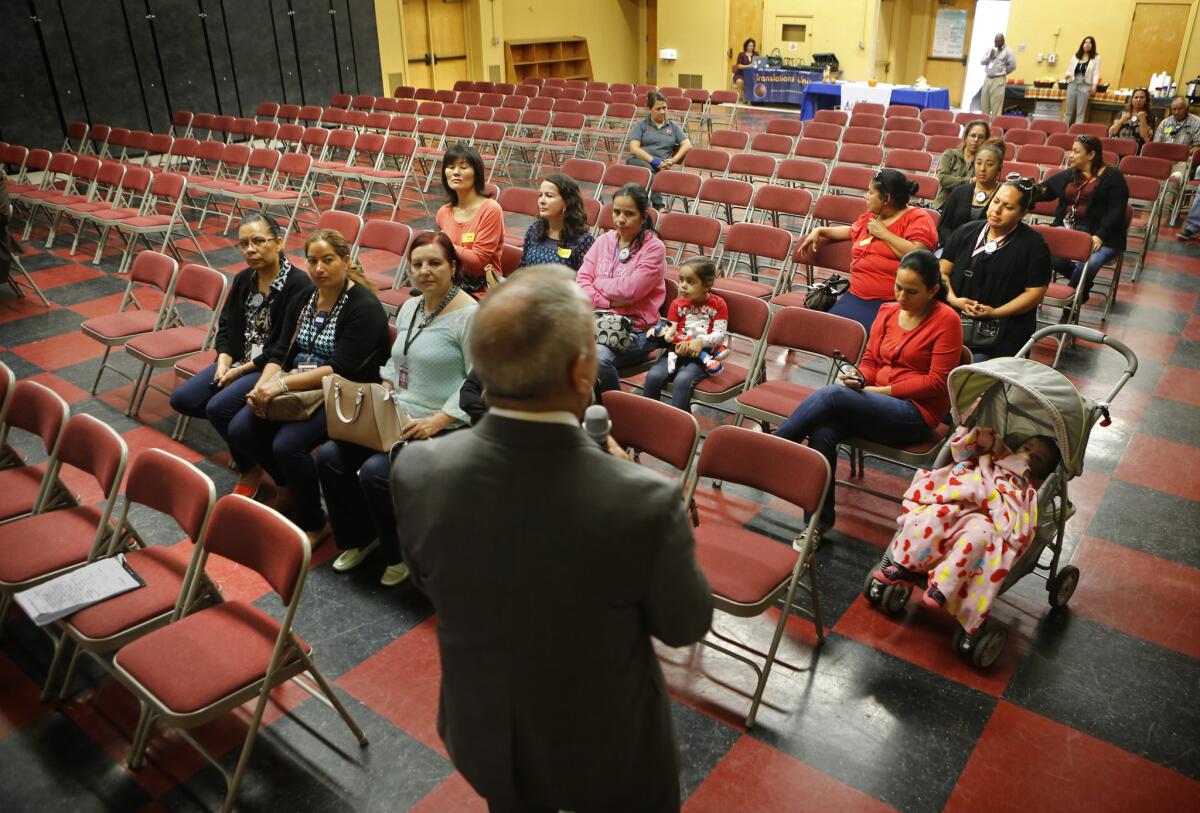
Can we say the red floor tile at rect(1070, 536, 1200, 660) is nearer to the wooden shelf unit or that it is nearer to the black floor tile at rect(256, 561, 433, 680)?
the black floor tile at rect(256, 561, 433, 680)

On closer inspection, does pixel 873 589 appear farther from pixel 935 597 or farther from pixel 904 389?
pixel 904 389

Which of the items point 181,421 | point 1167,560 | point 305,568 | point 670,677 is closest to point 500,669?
point 305,568

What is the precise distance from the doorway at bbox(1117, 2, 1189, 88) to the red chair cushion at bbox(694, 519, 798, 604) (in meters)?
15.9

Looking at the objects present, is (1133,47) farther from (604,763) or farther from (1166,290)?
(604,763)

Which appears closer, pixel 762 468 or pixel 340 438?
pixel 762 468

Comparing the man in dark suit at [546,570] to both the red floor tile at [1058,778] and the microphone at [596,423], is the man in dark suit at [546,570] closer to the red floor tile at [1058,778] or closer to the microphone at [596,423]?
the microphone at [596,423]

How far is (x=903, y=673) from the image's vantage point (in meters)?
3.10

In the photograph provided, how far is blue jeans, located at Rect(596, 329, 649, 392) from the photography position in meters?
4.26

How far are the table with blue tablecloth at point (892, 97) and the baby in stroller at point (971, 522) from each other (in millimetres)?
12746

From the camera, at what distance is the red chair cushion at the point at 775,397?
13.2ft

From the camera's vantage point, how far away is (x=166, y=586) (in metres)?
2.88

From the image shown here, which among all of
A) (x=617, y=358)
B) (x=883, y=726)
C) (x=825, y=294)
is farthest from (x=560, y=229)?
(x=883, y=726)

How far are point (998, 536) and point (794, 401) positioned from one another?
1.26m

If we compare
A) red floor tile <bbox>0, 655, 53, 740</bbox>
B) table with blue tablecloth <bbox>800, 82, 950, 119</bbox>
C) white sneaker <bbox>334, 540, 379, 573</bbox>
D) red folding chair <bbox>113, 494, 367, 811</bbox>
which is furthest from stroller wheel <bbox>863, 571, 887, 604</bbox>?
table with blue tablecloth <bbox>800, 82, 950, 119</bbox>
